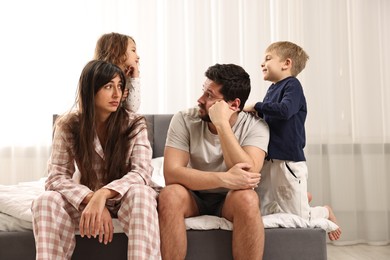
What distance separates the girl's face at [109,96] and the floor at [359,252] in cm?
182

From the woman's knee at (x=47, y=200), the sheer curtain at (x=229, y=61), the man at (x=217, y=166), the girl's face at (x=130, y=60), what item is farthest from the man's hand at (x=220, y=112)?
the sheer curtain at (x=229, y=61)

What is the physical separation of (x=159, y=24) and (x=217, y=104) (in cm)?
189

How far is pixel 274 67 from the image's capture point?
257 centimetres

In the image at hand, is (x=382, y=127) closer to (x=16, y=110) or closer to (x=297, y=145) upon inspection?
(x=297, y=145)

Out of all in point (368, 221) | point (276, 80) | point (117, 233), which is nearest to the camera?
point (117, 233)

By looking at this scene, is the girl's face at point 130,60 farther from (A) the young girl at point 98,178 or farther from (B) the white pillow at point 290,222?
(B) the white pillow at point 290,222

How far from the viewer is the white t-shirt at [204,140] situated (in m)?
2.26

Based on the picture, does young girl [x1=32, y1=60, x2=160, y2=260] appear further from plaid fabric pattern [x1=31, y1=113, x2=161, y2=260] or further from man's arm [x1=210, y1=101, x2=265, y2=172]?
man's arm [x1=210, y1=101, x2=265, y2=172]

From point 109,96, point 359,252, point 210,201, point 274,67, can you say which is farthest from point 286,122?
point 359,252

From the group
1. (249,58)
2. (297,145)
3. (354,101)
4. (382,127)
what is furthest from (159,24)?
(297,145)

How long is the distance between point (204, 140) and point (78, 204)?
1.90 feet

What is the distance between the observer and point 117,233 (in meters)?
2.18

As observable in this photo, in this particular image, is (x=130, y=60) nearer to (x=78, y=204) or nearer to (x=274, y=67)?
(x=274, y=67)

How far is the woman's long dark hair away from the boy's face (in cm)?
68
